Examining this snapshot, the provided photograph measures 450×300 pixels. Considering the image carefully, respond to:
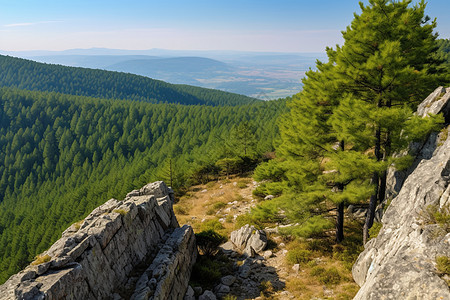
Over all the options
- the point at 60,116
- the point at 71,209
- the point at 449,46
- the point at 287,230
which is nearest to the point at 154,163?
the point at 71,209

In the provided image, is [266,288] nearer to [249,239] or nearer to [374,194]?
[249,239]

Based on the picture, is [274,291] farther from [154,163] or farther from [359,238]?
[154,163]

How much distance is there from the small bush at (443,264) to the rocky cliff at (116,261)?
36.3ft

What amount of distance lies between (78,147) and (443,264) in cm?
15224

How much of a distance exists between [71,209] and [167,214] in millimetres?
67322

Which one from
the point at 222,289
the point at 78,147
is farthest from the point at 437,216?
the point at 78,147

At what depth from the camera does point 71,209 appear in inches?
2889

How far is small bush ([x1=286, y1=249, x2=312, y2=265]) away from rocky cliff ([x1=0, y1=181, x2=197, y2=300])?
699cm

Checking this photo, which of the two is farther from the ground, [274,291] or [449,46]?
[449,46]

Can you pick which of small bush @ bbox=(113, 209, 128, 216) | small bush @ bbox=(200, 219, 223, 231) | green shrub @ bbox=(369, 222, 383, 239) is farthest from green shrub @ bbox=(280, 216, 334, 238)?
small bush @ bbox=(113, 209, 128, 216)

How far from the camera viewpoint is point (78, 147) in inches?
5330

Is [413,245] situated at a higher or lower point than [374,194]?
higher

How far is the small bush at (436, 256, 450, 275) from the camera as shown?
7.60 m

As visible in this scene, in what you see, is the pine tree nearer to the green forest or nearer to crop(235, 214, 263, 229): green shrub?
the green forest
